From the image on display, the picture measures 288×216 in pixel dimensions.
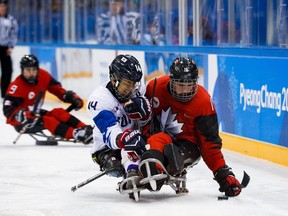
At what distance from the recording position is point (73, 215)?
5.29 m

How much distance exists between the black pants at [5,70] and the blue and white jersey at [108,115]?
10170 millimetres

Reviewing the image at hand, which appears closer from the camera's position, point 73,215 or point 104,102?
point 73,215

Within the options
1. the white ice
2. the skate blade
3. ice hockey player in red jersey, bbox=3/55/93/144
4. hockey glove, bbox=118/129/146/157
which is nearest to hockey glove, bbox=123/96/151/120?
hockey glove, bbox=118/129/146/157

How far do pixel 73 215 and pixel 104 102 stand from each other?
0.77 meters

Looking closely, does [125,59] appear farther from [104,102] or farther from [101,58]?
[101,58]

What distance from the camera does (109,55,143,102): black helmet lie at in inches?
220

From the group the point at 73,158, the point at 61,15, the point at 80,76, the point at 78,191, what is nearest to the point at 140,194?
the point at 78,191

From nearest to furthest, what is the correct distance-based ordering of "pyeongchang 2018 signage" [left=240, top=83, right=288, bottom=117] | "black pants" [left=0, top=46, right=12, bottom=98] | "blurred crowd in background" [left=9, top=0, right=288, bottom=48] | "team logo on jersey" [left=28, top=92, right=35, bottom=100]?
"pyeongchang 2018 signage" [left=240, top=83, right=288, bottom=117], "blurred crowd in background" [left=9, top=0, right=288, bottom=48], "team logo on jersey" [left=28, top=92, right=35, bottom=100], "black pants" [left=0, top=46, right=12, bottom=98]

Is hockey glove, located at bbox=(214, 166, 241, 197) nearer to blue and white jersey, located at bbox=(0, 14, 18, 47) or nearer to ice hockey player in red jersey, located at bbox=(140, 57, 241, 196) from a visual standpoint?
ice hockey player in red jersey, located at bbox=(140, 57, 241, 196)

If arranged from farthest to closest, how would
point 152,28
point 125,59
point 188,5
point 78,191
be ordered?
point 152,28 → point 188,5 → point 78,191 → point 125,59

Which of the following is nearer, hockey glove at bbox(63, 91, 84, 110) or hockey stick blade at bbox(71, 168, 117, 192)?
hockey stick blade at bbox(71, 168, 117, 192)

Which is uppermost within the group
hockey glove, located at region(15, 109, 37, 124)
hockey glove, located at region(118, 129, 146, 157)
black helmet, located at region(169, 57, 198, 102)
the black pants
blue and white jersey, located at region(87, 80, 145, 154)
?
black helmet, located at region(169, 57, 198, 102)

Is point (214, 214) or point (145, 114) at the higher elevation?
point (145, 114)

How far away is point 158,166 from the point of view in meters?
5.49
